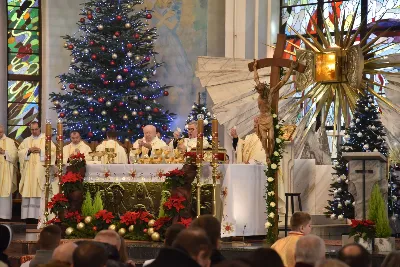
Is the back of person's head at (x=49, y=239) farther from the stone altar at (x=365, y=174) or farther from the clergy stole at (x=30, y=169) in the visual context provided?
the clergy stole at (x=30, y=169)

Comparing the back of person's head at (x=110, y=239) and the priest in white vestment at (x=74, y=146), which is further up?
the priest in white vestment at (x=74, y=146)

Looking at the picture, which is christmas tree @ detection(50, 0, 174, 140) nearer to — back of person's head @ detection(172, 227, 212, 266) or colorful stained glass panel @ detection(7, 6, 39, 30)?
colorful stained glass panel @ detection(7, 6, 39, 30)

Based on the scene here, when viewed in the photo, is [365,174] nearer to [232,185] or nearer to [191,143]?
[232,185]

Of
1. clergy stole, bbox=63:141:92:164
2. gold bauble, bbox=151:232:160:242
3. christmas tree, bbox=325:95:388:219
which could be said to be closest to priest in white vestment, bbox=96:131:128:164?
clergy stole, bbox=63:141:92:164

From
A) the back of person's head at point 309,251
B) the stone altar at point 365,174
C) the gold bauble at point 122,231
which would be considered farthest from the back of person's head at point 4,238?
the gold bauble at point 122,231

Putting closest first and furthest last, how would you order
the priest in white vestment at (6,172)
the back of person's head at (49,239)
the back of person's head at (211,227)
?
the back of person's head at (211,227) → the back of person's head at (49,239) → the priest in white vestment at (6,172)

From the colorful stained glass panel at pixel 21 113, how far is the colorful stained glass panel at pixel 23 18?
1.69m

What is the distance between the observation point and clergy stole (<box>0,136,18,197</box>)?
1852 centimetres

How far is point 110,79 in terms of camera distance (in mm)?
19766

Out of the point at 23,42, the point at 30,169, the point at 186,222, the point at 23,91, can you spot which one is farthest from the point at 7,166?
the point at 186,222

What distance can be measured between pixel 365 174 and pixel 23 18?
10838mm

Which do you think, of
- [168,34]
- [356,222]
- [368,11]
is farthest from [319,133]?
[356,222]

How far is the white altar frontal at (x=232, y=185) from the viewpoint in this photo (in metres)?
14.3

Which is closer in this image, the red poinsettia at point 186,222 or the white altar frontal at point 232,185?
the red poinsettia at point 186,222
